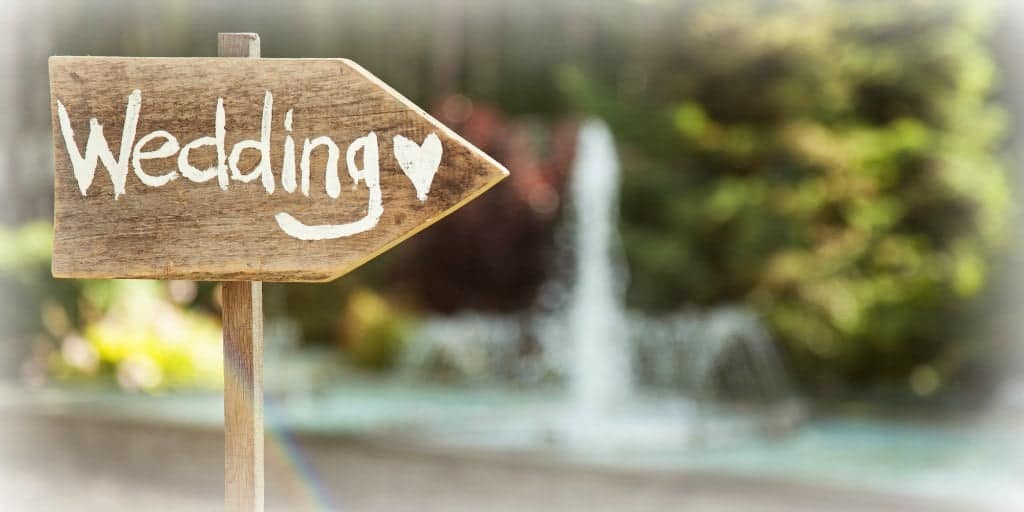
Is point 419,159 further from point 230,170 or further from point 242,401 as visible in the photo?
point 242,401

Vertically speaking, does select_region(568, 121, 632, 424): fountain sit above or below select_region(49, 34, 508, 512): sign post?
below

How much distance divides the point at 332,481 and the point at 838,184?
15.3 feet

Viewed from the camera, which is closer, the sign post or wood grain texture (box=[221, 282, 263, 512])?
the sign post

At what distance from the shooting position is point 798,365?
9.38 meters

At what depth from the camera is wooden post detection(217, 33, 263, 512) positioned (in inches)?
86.6

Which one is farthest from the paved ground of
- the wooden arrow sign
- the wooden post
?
the wooden arrow sign

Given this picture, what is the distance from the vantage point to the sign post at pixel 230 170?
209 centimetres

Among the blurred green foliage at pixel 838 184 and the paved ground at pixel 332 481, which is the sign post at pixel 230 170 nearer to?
the paved ground at pixel 332 481

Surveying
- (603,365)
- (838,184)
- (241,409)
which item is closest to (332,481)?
(603,365)

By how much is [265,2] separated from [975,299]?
7.40 m

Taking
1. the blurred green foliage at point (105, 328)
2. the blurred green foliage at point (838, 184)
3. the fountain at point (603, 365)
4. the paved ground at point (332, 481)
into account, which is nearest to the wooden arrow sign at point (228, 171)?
the paved ground at point (332, 481)

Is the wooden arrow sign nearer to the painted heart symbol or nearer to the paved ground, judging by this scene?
the painted heart symbol

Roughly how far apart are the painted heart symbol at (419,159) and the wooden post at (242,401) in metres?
0.34

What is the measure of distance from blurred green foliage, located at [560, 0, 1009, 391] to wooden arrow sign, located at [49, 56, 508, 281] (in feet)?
23.5
